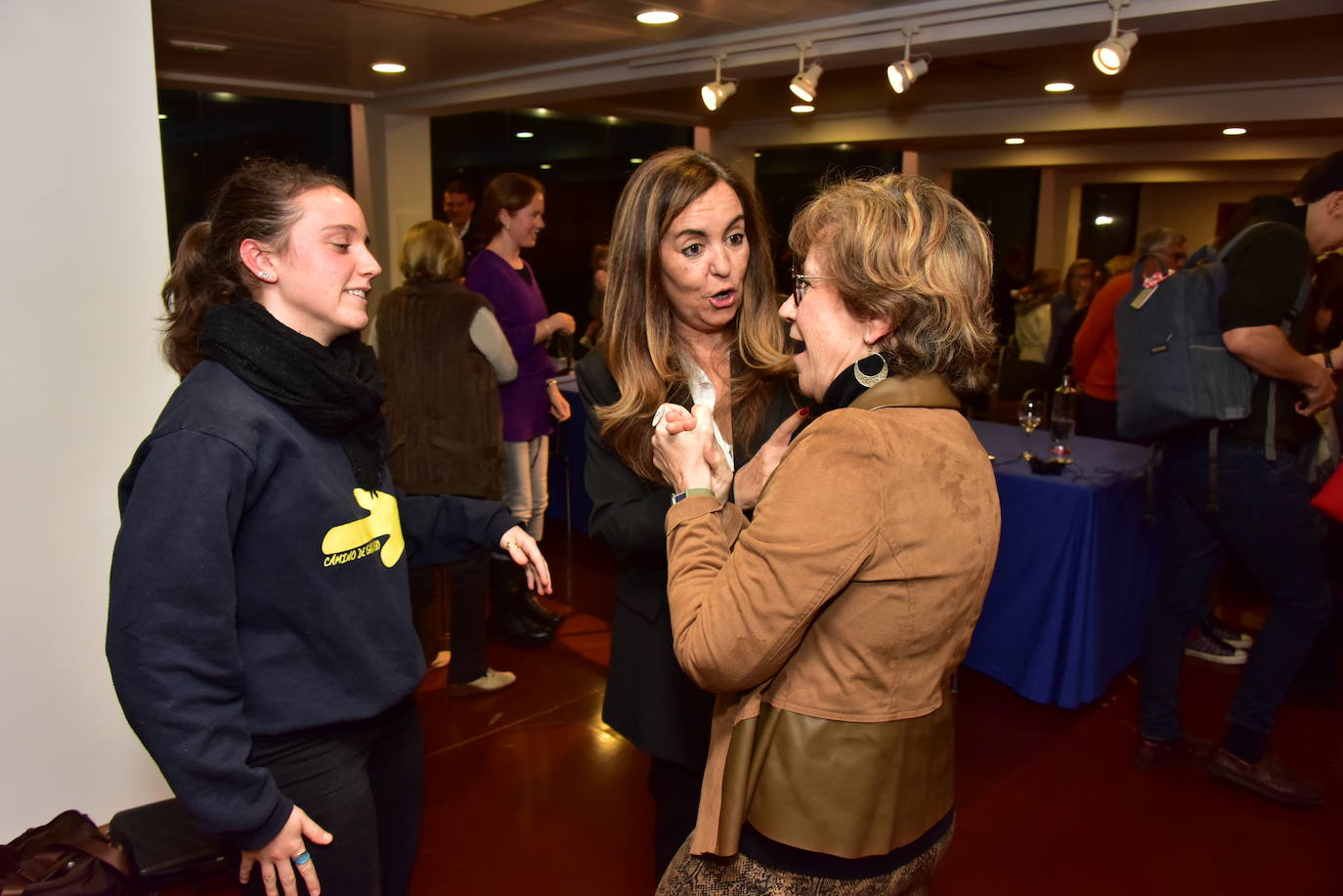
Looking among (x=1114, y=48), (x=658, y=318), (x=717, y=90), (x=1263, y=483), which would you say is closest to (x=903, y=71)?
(x=1114, y=48)

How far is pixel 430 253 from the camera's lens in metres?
3.13

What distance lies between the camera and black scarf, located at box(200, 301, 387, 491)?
1260 millimetres

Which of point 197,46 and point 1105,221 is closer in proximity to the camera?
point 197,46

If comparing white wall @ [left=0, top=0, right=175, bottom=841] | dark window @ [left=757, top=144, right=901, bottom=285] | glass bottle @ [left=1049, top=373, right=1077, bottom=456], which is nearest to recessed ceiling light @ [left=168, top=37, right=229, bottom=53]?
white wall @ [left=0, top=0, right=175, bottom=841]

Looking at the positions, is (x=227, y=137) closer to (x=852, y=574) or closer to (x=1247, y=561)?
(x=1247, y=561)

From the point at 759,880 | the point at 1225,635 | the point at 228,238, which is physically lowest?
the point at 1225,635

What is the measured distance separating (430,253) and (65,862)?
1.98m

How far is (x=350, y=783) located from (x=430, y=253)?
2.15 meters

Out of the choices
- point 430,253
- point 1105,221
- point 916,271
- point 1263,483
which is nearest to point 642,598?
point 916,271

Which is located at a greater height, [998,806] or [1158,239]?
[1158,239]

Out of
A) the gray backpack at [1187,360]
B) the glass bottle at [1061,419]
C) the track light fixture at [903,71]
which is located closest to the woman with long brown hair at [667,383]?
the gray backpack at [1187,360]

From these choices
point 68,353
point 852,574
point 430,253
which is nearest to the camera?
point 852,574

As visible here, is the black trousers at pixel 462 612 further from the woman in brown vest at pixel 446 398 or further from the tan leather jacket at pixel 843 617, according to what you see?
the tan leather jacket at pixel 843 617

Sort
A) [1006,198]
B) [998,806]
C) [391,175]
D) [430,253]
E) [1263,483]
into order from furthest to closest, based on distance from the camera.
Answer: [1006,198] < [391,175] < [430,253] < [998,806] < [1263,483]
